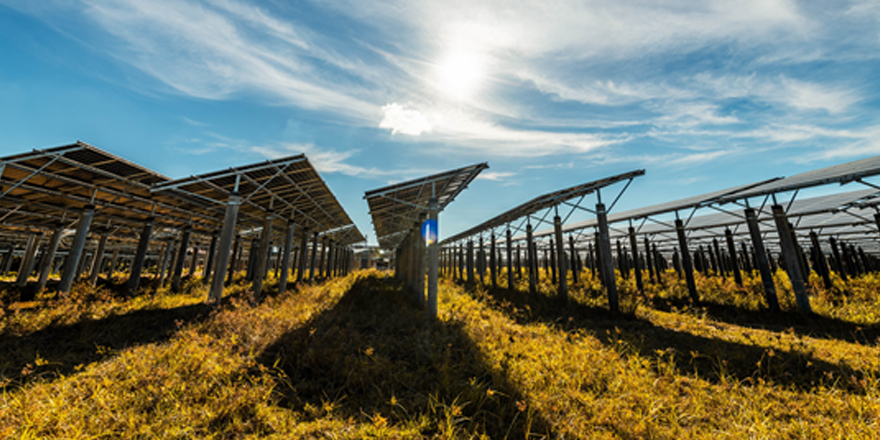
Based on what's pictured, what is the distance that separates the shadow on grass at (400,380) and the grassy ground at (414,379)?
1.4 inches

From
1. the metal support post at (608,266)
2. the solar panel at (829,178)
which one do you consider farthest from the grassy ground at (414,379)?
the solar panel at (829,178)

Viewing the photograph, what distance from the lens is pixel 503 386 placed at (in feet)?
17.5

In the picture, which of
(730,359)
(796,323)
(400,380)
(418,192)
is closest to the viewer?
(400,380)

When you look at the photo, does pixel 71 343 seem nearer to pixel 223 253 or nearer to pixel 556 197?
pixel 223 253

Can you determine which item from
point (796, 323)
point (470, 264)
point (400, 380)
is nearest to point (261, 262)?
point (400, 380)

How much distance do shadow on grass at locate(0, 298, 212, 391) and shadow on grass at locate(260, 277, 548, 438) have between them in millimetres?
3847

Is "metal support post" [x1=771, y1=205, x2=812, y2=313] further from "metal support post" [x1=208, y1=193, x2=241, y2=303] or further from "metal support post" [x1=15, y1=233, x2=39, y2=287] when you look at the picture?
"metal support post" [x1=15, y1=233, x2=39, y2=287]

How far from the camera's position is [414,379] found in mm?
5738

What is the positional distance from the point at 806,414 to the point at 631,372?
223 cm

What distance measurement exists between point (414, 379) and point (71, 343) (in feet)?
28.8

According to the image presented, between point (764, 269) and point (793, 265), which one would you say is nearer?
point (793, 265)

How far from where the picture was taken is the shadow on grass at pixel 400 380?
453 centimetres

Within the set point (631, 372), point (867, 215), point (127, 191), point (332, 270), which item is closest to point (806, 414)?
point (631, 372)

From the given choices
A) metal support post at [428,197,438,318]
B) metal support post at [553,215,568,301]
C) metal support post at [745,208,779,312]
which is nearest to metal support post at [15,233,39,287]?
metal support post at [428,197,438,318]
